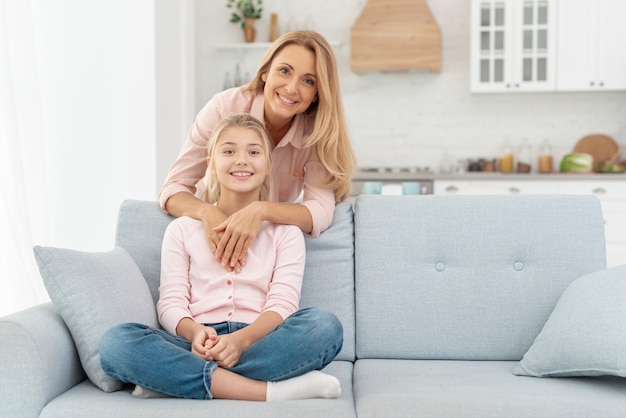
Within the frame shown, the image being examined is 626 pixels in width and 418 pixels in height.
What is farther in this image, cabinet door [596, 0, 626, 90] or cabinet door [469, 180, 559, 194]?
cabinet door [596, 0, 626, 90]

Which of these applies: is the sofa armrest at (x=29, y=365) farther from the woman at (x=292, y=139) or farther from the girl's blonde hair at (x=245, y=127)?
the girl's blonde hair at (x=245, y=127)

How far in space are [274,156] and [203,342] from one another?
78 cm

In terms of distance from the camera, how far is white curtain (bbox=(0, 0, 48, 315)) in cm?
307

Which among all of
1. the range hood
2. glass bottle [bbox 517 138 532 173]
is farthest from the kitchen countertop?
the range hood

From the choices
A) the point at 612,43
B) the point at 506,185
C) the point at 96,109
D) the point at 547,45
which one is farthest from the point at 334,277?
the point at 612,43

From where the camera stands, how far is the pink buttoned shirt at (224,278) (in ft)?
6.45

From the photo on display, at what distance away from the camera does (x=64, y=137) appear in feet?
13.7

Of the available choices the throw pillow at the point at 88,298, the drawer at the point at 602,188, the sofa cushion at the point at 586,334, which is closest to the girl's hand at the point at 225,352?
the throw pillow at the point at 88,298

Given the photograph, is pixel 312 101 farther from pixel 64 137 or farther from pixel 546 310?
pixel 64 137

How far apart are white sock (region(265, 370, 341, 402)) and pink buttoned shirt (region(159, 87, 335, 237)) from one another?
0.63 metres

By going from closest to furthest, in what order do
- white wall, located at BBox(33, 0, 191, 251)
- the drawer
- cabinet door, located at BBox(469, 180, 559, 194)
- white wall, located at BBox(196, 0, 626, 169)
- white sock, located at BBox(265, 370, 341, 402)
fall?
white sock, located at BBox(265, 370, 341, 402) → white wall, located at BBox(33, 0, 191, 251) → the drawer → cabinet door, located at BBox(469, 180, 559, 194) → white wall, located at BBox(196, 0, 626, 169)

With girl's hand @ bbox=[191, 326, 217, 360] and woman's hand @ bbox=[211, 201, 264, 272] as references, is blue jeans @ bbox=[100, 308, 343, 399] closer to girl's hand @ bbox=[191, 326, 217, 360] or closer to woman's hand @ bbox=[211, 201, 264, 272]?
girl's hand @ bbox=[191, 326, 217, 360]

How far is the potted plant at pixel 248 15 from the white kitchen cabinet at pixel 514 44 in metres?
1.64

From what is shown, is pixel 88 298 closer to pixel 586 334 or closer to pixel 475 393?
pixel 475 393
